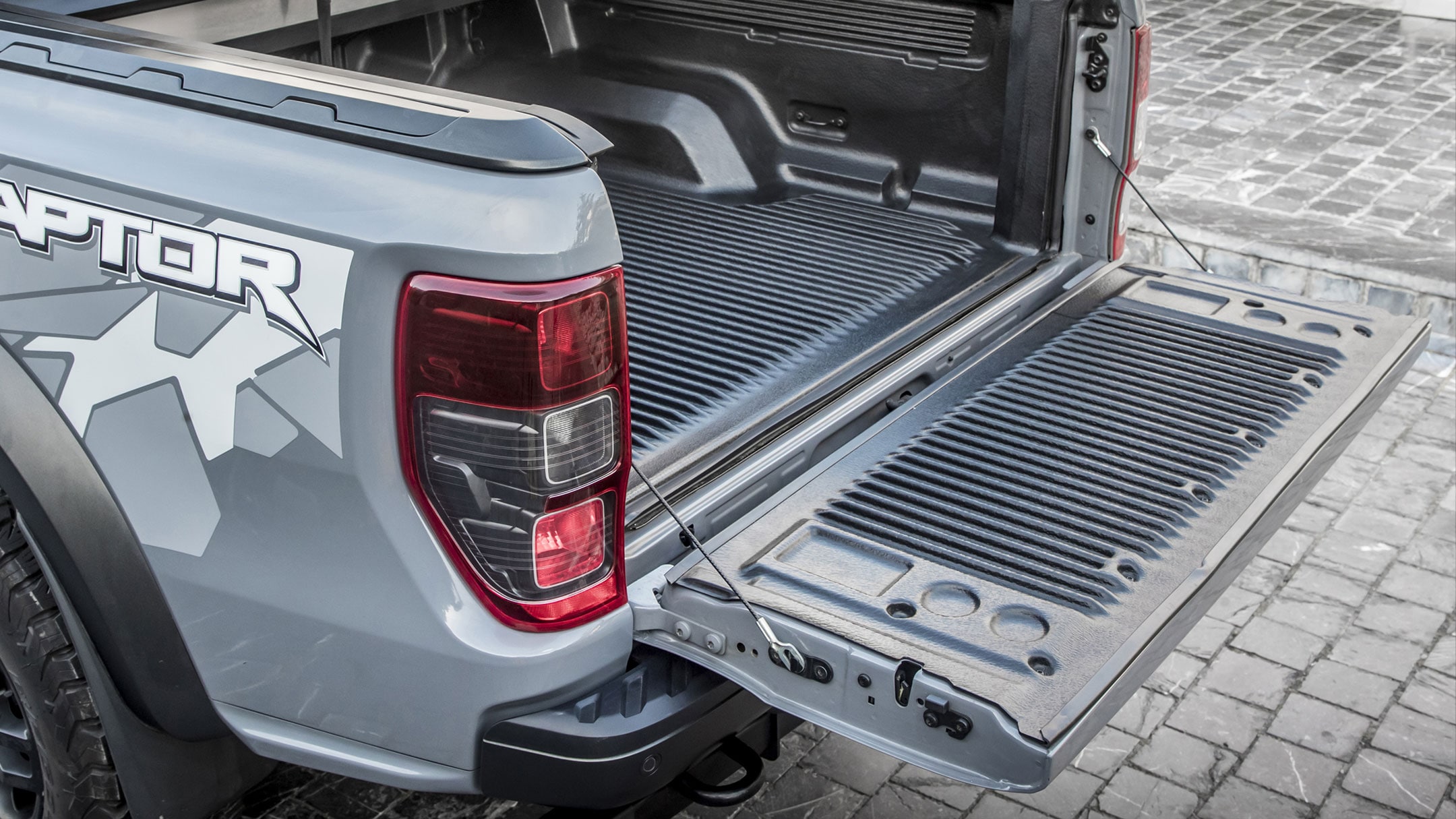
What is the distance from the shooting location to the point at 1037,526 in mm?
2322

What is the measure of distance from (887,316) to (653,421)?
28.2 inches

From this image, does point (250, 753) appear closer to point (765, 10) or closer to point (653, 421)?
point (653, 421)

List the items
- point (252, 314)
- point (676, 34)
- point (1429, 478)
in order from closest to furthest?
point (252, 314), point (676, 34), point (1429, 478)

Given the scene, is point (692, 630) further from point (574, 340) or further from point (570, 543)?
point (574, 340)

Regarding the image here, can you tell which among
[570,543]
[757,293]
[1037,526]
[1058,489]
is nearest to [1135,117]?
[757,293]

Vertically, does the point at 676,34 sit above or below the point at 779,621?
above

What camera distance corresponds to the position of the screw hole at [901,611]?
6.72ft

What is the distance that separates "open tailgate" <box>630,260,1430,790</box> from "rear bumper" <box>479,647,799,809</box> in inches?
3.1

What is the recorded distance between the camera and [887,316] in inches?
123

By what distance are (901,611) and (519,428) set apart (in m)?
0.64

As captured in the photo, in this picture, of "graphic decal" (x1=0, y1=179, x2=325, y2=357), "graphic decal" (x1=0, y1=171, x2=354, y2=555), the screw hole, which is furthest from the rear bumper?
"graphic decal" (x1=0, y1=179, x2=325, y2=357)

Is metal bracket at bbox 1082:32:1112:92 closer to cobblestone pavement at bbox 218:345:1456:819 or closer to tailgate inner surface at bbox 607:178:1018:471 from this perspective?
tailgate inner surface at bbox 607:178:1018:471

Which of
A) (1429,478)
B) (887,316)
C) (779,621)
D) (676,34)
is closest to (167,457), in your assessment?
(779,621)

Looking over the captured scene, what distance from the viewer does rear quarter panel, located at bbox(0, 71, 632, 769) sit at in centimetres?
178
